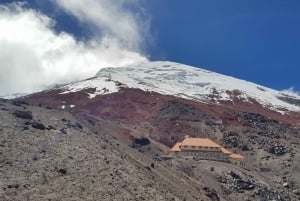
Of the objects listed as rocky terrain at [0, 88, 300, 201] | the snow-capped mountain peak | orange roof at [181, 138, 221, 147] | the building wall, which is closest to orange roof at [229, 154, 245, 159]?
the building wall

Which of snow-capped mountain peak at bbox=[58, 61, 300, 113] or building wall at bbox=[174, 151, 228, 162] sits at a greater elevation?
snow-capped mountain peak at bbox=[58, 61, 300, 113]

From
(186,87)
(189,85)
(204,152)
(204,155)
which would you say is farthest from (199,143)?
(189,85)

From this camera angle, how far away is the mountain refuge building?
286ft

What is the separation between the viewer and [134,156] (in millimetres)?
68812

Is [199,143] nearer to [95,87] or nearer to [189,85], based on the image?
[95,87]

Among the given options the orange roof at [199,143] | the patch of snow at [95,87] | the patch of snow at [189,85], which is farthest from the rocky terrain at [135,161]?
→ the patch of snow at [189,85]

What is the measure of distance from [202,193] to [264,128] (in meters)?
51.8

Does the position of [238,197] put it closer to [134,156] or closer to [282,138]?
[134,156]

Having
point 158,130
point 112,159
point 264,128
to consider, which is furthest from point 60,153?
point 264,128

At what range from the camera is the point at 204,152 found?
87.9 m

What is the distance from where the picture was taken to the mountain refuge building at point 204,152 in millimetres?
87062

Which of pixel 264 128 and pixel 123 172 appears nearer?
pixel 123 172

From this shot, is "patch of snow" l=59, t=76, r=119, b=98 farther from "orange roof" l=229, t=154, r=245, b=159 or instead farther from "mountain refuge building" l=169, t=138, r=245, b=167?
"orange roof" l=229, t=154, r=245, b=159

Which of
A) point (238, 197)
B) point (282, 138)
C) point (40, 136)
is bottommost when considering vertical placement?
point (238, 197)
